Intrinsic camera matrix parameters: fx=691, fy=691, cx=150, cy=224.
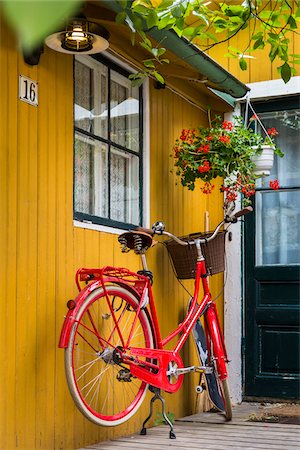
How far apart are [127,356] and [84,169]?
983 millimetres

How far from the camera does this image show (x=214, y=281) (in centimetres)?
512

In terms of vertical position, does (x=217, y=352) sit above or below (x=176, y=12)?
below

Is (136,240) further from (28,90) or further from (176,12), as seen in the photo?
(176,12)

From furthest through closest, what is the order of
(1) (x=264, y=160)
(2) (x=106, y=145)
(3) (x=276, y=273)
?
(3) (x=276, y=273), (1) (x=264, y=160), (2) (x=106, y=145)

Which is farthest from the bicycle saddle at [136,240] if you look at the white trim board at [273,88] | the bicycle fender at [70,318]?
the white trim board at [273,88]

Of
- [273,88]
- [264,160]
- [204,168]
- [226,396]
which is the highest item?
[273,88]

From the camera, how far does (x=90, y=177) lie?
3613 millimetres

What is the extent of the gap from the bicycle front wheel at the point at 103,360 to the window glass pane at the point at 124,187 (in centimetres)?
52

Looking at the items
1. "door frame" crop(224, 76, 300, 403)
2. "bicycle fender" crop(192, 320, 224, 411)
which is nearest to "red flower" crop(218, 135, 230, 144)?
"door frame" crop(224, 76, 300, 403)

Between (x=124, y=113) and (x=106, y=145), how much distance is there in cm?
34

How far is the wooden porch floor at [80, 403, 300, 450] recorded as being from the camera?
11.2ft

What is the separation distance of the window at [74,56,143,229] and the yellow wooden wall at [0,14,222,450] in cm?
12

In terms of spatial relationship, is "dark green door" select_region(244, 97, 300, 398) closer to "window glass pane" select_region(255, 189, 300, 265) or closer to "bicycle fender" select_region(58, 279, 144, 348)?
"window glass pane" select_region(255, 189, 300, 265)

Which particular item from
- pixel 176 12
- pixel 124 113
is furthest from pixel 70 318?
pixel 124 113
